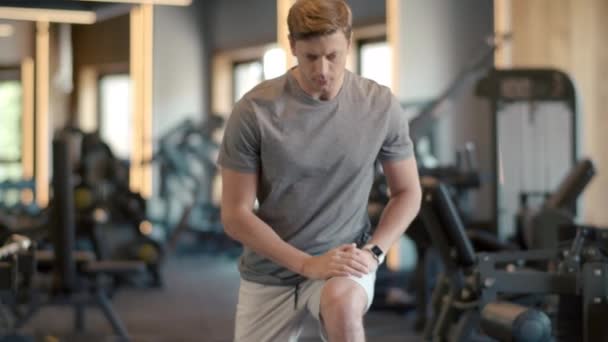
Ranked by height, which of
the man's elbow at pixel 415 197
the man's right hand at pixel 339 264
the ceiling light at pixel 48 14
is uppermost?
the ceiling light at pixel 48 14

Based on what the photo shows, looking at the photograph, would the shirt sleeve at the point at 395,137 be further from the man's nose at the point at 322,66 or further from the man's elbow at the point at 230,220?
the man's elbow at the point at 230,220

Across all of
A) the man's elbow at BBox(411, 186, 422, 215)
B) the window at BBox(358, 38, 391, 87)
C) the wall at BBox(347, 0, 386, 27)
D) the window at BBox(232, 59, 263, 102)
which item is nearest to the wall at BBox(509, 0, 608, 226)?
the wall at BBox(347, 0, 386, 27)

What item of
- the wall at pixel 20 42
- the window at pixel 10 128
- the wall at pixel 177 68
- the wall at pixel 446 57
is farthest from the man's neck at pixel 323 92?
the window at pixel 10 128

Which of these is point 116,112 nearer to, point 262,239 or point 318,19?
point 262,239

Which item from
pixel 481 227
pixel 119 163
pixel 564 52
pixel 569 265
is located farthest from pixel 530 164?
pixel 119 163

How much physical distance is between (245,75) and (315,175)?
8900 mm

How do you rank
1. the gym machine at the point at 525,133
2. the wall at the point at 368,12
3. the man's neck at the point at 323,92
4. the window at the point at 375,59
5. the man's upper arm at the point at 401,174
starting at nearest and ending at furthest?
the man's neck at the point at 323,92
the man's upper arm at the point at 401,174
the gym machine at the point at 525,133
the wall at the point at 368,12
the window at the point at 375,59

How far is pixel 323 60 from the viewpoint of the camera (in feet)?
6.61

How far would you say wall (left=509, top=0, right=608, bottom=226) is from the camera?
5770 mm

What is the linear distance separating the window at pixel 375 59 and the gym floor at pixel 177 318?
6.78ft

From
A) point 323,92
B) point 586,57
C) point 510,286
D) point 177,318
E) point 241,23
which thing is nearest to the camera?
point 323,92

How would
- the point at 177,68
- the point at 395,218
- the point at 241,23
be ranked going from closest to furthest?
the point at 395,218 < the point at 241,23 < the point at 177,68

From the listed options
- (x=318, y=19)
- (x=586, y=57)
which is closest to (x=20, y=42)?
(x=586, y=57)

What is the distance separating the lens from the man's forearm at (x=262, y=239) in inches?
83.7
